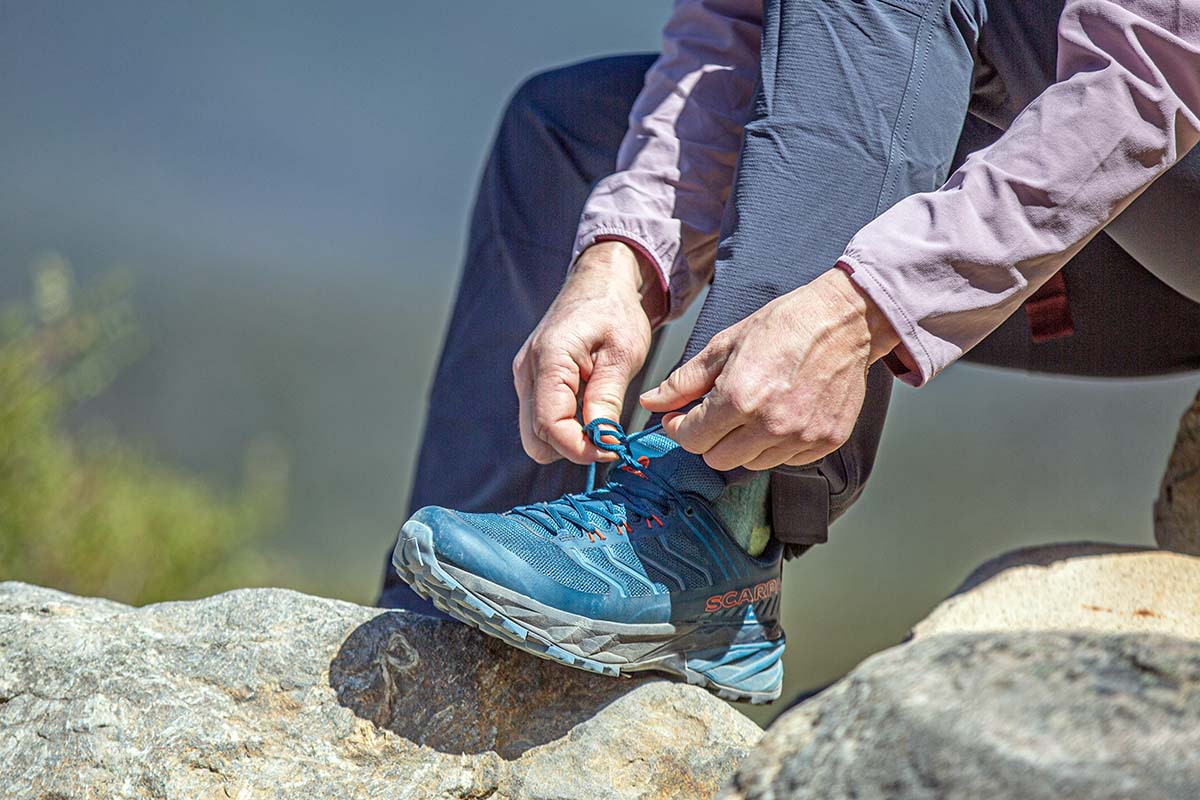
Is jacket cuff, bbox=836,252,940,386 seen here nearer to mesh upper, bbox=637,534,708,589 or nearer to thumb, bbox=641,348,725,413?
thumb, bbox=641,348,725,413

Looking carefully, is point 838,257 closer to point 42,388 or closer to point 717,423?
point 717,423

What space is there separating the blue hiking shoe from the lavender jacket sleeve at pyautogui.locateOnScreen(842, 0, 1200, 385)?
0.69ft

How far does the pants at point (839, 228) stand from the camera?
0.80 meters

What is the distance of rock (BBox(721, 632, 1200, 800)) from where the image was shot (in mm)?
422

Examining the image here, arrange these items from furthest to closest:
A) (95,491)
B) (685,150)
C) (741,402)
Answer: (95,491) → (685,150) → (741,402)

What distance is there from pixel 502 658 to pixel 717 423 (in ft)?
0.89

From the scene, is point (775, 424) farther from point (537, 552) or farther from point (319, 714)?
point (319, 714)

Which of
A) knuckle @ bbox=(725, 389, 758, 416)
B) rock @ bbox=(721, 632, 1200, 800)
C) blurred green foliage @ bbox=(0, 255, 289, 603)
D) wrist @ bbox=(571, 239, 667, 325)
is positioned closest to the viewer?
rock @ bbox=(721, 632, 1200, 800)

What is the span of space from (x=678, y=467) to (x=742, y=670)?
18 cm

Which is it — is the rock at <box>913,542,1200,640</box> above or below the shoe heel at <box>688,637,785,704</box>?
below

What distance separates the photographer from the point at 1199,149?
0.83 metres

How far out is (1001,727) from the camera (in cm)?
45

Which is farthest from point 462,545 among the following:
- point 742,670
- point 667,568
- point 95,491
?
Answer: point 95,491

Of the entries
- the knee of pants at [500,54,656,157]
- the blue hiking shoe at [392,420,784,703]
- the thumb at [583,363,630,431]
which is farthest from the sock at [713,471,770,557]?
the knee of pants at [500,54,656,157]
